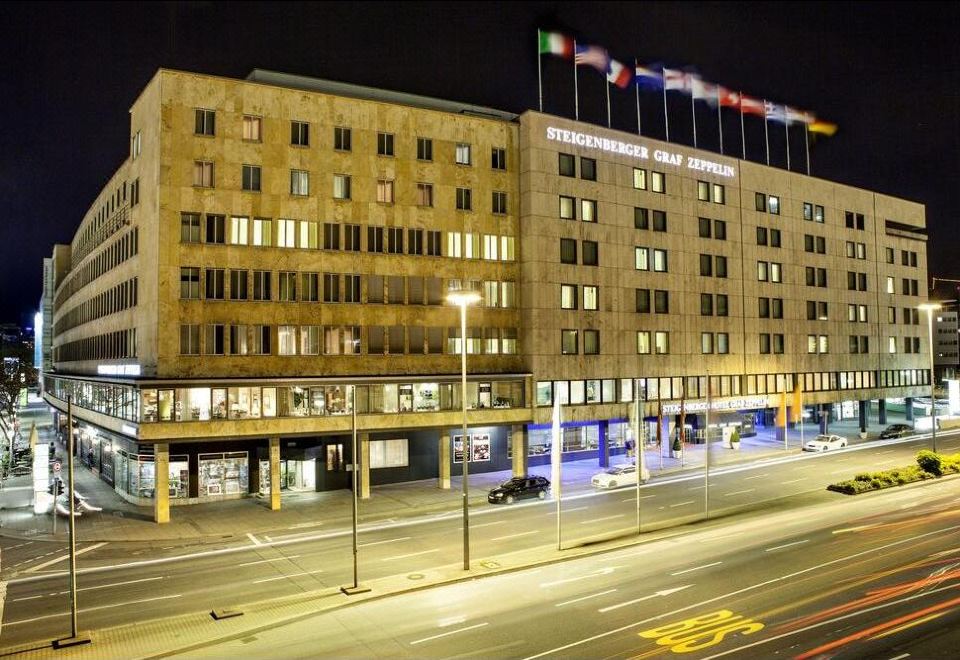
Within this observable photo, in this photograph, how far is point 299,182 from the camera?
5169cm

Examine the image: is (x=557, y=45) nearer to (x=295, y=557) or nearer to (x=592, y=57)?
(x=592, y=57)

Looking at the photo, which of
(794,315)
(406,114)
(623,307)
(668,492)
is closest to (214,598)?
(668,492)

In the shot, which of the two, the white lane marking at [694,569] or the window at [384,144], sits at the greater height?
the window at [384,144]

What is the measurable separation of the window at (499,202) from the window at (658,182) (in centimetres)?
1633

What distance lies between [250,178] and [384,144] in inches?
413

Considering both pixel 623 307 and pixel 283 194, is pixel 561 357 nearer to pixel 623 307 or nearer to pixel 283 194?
pixel 623 307

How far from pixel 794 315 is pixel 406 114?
1975 inches

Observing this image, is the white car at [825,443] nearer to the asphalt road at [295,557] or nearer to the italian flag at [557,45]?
the asphalt road at [295,557]

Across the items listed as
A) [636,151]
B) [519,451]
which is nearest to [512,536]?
[519,451]

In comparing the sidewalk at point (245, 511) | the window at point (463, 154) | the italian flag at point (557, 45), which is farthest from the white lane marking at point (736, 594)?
the italian flag at point (557, 45)

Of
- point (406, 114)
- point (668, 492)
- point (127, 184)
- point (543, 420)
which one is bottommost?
point (668, 492)

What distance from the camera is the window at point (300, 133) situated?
169 ft

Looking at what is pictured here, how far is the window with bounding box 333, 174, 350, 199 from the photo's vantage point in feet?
174

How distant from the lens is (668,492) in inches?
2083
